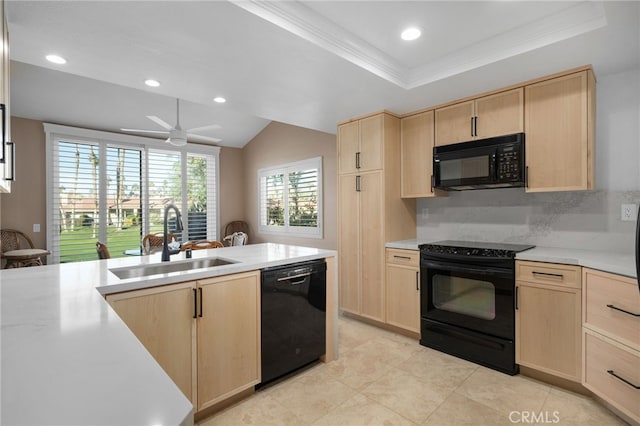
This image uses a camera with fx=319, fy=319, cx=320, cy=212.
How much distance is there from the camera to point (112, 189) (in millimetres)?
5262

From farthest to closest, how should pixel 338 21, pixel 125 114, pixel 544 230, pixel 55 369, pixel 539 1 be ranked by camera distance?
pixel 125 114, pixel 544 230, pixel 338 21, pixel 539 1, pixel 55 369

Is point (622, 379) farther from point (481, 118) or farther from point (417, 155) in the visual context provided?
point (417, 155)

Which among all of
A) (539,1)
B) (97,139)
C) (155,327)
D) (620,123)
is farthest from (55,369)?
(97,139)

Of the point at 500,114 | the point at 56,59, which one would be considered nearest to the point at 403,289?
the point at 500,114

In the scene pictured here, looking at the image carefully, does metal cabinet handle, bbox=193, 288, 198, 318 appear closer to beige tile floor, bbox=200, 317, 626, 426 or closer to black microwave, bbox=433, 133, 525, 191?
beige tile floor, bbox=200, 317, 626, 426

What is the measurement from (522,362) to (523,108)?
79.5 inches

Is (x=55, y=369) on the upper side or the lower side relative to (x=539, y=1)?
lower

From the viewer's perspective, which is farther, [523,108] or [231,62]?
[523,108]

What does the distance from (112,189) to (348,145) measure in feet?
13.4

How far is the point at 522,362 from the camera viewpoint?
2420 mm

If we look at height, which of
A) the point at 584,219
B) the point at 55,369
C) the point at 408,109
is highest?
the point at 408,109

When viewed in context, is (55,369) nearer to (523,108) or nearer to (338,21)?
(338,21)

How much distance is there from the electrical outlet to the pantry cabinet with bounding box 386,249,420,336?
5.14 feet

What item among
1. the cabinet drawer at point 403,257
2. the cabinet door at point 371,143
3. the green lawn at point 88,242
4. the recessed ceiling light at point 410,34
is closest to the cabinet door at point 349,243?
the cabinet door at point 371,143
